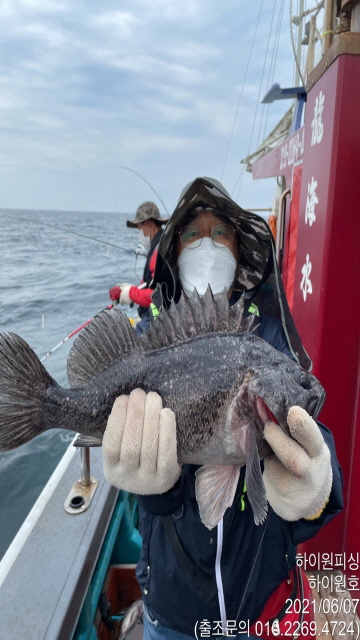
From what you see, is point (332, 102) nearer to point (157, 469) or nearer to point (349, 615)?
point (157, 469)

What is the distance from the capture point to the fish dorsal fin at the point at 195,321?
1.68 meters

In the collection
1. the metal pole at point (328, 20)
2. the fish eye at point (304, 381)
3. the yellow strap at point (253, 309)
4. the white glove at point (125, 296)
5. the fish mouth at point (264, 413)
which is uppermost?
the metal pole at point (328, 20)

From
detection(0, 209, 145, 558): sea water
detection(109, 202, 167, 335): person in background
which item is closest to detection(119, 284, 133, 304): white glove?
Result: detection(109, 202, 167, 335): person in background

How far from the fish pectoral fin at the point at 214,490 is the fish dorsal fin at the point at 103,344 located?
57cm

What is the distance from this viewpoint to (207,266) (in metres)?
2.12

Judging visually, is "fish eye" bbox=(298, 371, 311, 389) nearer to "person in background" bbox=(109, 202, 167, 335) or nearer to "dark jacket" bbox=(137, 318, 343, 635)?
"dark jacket" bbox=(137, 318, 343, 635)

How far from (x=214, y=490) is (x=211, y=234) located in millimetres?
1342

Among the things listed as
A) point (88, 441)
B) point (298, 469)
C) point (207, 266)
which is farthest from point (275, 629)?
point (207, 266)

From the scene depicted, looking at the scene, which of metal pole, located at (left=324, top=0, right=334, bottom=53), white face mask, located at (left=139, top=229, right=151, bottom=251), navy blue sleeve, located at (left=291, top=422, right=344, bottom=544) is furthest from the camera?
white face mask, located at (left=139, top=229, right=151, bottom=251)

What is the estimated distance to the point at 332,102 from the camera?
2783 millimetres

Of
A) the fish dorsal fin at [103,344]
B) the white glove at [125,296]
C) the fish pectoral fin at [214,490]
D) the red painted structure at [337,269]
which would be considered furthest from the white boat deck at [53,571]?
the white glove at [125,296]

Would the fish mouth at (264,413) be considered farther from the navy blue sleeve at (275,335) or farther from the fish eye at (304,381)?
the navy blue sleeve at (275,335)

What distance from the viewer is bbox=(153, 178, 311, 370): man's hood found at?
2.09 metres

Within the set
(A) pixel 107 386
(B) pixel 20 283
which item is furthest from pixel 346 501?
(B) pixel 20 283
